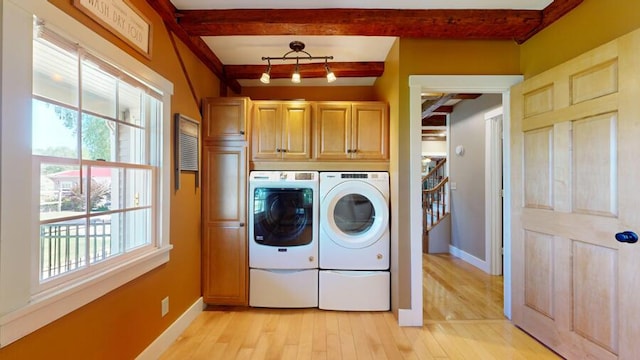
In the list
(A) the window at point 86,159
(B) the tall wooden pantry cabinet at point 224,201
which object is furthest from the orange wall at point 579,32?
(A) the window at point 86,159

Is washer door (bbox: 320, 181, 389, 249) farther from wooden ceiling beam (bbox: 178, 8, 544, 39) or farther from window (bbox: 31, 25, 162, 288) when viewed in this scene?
window (bbox: 31, 25, 162, 288)

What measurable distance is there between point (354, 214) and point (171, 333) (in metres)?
1.74

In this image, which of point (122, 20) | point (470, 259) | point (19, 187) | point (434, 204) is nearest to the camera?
point (19, 187)

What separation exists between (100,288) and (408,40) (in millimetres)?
2684

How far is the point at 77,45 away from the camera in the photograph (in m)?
1.32

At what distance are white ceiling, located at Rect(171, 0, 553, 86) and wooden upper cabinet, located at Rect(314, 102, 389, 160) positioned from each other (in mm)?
515

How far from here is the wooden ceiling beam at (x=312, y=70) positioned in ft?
9.78

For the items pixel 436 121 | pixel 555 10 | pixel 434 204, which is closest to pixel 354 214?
pixel 555 10

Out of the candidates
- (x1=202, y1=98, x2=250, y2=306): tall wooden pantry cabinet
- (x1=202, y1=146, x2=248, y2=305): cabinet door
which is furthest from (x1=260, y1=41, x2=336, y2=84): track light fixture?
(x1=202, y1=146, x2=248, y2=305): cabinet door

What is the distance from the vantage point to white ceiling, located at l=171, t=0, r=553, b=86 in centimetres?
203

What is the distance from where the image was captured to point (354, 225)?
8.80ft

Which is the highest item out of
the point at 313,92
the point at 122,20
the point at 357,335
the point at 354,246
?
the point at 313,92

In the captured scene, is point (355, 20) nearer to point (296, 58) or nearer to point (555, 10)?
point (296, 58)

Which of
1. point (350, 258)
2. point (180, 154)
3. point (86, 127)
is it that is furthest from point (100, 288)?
point (350, 258)
